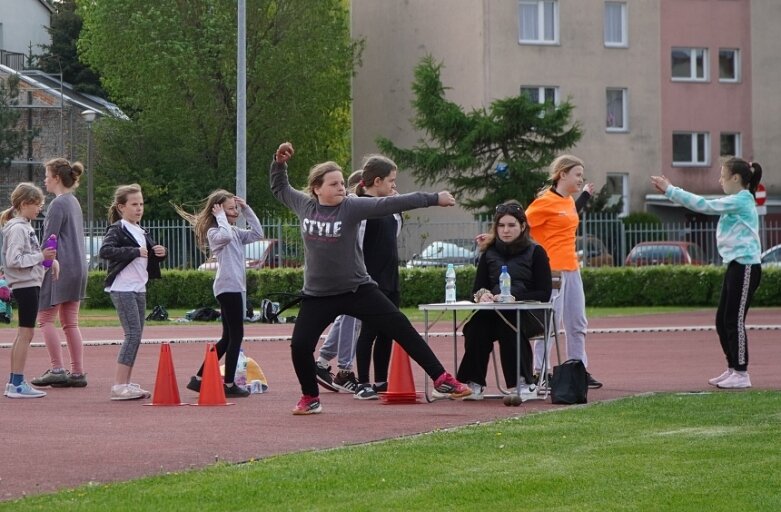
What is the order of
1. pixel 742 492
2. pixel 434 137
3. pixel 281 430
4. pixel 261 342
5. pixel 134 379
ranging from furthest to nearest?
pixel 434 137 < pixel 261 342 < pixel 134 379 < pixel 281 430 < pixel 742 492

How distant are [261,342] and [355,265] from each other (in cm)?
1086

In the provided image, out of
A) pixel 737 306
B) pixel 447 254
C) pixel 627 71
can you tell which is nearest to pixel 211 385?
pixel 737 306

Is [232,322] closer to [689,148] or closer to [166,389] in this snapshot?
[166,389]

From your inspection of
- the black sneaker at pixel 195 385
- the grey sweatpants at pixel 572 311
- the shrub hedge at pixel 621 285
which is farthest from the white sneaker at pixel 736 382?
the shrub hedge at pixel 621 285

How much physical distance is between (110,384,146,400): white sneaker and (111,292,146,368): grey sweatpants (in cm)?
21

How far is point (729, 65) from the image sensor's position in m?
59.2

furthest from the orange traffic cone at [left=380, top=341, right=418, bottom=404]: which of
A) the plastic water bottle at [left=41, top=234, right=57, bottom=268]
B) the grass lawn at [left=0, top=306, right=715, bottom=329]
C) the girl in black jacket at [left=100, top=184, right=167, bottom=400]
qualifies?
the grass lawn at [left=0, top=306, right=715, bottom=329]

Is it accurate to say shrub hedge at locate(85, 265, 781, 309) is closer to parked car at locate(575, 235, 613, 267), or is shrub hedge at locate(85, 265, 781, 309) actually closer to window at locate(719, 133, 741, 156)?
parked car at locate(575, 235, 613, 267)

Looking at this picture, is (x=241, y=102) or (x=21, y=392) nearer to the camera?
(x=21, y=392)

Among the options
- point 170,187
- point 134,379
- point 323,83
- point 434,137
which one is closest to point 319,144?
point 323,83

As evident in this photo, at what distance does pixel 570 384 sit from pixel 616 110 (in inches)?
1816

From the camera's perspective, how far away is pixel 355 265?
11.9 m

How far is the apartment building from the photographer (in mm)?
55969

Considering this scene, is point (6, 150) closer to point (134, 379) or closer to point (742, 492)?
point (134, 379)
